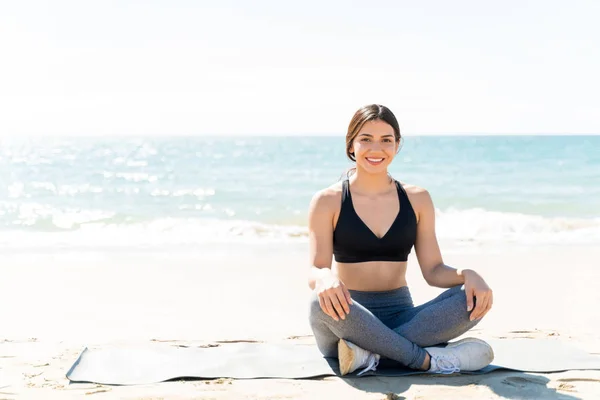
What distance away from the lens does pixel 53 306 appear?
6.20m

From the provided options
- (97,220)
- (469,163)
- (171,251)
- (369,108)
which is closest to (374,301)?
(369,108)

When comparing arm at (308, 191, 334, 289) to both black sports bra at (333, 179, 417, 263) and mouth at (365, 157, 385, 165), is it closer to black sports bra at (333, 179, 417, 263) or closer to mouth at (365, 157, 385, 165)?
black sports bra at (333, 179, 417, 263)

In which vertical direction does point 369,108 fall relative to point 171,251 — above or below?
above

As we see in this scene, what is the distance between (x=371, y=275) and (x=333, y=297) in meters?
0.53

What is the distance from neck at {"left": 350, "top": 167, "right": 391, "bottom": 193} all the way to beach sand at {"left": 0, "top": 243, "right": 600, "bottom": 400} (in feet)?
3.42

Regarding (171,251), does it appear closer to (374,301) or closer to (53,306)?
(53,306)

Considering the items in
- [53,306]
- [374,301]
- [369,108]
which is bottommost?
[53,306]

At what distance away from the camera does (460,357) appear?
153 inches

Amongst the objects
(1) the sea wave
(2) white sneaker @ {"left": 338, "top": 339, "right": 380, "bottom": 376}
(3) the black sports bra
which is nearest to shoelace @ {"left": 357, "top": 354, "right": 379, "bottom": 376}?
(2) white sneaker @ {"left": 338, "top": 339, "right": 380, "bottom": 376}

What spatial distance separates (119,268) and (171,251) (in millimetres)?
1534

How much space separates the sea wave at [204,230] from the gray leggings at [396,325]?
277 inches

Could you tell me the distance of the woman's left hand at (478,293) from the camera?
3680 mm

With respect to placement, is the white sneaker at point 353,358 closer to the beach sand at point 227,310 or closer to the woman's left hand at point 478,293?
the beach sand at point 227,310

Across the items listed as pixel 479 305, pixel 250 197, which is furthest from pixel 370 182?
pixel 250 197
